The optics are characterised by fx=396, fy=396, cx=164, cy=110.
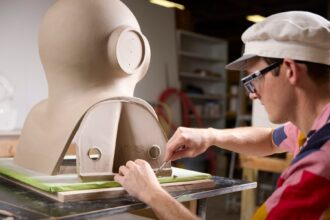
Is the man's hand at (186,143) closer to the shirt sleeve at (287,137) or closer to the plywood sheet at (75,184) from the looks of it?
the plywood sheet at (75,184)

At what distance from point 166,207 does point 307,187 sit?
333mm

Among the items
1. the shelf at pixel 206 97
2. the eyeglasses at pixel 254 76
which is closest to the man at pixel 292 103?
the eyeglasses at pixel 254 76

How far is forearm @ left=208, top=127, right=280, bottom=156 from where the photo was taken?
58.5 inches

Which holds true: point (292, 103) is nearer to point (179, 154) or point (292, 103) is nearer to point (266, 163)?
point (179, 154)

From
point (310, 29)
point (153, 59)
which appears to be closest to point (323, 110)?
point (310, 29)

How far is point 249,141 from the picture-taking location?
1517mm

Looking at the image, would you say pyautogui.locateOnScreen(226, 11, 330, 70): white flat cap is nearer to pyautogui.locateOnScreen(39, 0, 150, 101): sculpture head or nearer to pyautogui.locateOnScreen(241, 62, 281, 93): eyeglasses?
pyautogui.locateOnScreen(241, 62, 281, 93): eyeglasses

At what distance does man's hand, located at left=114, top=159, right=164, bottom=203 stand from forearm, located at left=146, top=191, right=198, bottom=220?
0.04ft

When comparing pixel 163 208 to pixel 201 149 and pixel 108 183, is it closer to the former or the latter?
pixel 108 183

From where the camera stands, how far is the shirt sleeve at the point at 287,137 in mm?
1403

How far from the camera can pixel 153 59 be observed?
188 inches

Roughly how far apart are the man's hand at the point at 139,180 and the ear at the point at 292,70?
Answer: 436 mm

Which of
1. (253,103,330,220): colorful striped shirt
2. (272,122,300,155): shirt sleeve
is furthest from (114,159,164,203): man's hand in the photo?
(272,122,300,155): shirt sleeve

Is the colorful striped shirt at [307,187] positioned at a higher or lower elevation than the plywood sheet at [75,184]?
higher
